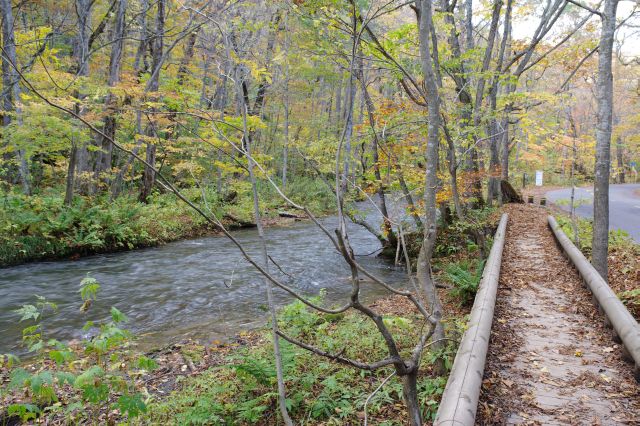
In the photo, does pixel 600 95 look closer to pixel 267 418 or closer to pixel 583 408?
pixel 583 408

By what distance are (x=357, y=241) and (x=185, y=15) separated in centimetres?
1282

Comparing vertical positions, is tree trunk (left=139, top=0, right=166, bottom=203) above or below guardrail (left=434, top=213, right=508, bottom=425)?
above

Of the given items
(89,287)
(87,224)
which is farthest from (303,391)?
(87,224)

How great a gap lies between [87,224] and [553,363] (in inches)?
497

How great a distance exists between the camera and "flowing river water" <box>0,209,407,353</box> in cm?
739

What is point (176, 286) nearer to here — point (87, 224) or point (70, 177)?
point (87, 224)

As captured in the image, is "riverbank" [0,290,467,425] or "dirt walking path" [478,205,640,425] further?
"riverbank" [0,290,467,425]

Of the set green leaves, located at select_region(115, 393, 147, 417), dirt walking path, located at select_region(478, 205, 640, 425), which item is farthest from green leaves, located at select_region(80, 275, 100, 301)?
dirt walking path, located at select_region(478, 205, 640, 425)

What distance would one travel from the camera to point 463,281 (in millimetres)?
7609

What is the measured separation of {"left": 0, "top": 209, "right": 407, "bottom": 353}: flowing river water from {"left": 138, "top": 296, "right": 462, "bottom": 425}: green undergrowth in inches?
34.0

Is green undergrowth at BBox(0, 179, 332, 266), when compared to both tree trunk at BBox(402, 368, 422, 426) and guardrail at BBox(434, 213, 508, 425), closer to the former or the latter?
guardrail at BBox(434, 213, 508, 425)

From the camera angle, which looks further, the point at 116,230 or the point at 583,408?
the point at 116,230

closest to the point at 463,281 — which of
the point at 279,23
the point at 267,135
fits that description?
the point at 279,23

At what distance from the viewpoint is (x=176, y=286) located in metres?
9.80
